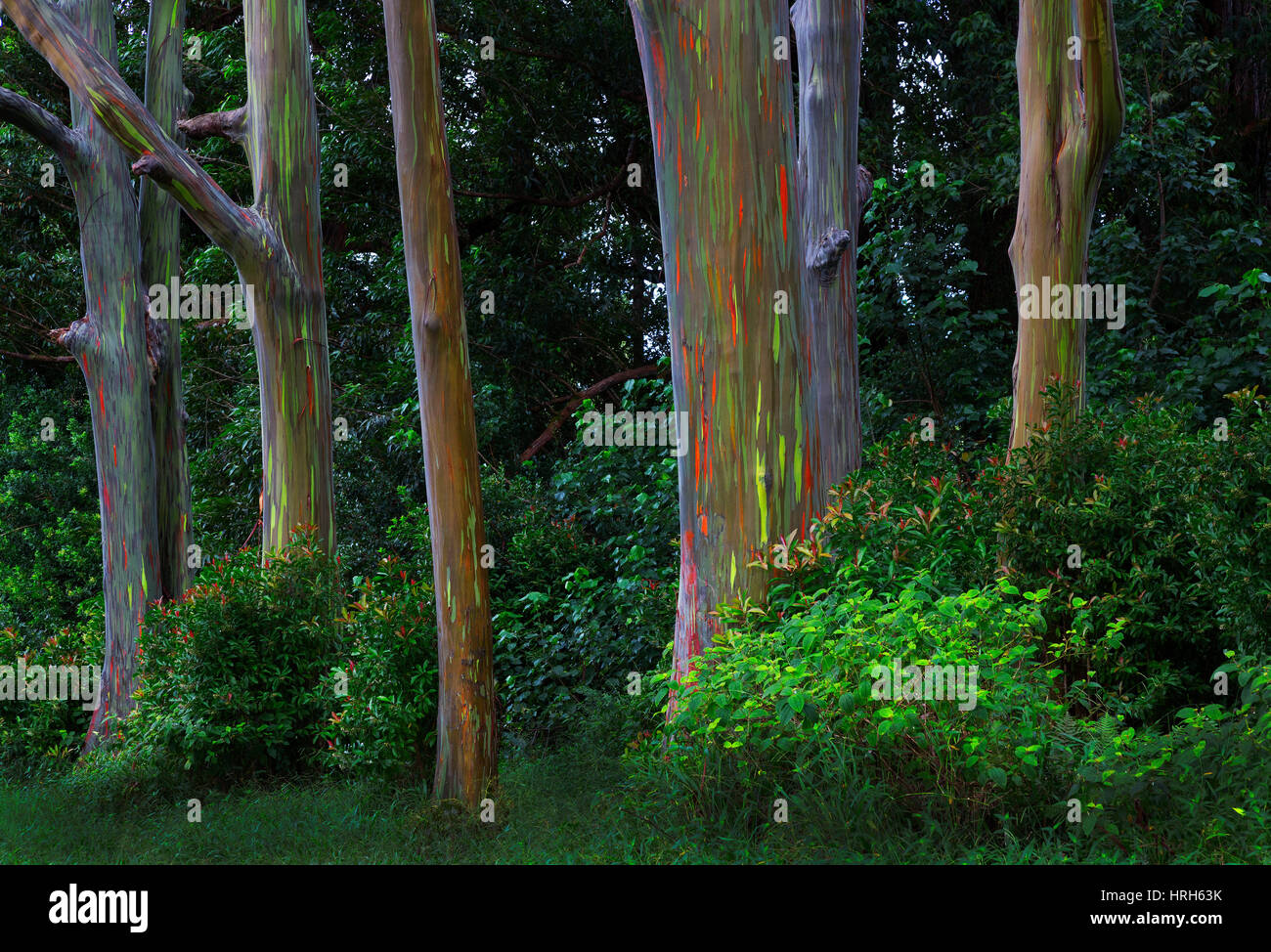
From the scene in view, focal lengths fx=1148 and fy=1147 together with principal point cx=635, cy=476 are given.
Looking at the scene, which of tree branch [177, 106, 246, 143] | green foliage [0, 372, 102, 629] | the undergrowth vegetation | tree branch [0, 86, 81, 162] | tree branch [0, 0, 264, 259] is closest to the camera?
the undergrowth vegetation

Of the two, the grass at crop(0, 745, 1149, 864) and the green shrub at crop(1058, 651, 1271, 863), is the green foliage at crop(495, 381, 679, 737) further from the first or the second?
the green shrub at crop(1058, 651, 1271, 863)

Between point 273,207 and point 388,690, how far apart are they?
4411 millimetres

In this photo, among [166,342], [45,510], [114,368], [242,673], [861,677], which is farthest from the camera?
[45,510]

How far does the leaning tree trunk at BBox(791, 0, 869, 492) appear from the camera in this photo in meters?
9.05

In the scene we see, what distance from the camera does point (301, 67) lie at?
953cm

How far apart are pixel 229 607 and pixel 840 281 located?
5266mm

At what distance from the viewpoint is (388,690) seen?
6730 mm

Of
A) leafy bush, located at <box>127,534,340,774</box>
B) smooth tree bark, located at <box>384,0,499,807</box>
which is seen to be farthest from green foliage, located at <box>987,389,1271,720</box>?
leafy bush, located at <box>127,534,340,774</box>

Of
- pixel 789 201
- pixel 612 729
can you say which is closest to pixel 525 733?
pixel 612 729

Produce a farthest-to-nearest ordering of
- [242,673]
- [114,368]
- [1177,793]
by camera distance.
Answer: [114,368], [242,673], [1177,793]

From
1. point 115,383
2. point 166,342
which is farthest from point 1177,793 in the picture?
point 166,342

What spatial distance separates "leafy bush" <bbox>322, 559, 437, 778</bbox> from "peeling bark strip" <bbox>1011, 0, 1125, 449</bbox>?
154 inches

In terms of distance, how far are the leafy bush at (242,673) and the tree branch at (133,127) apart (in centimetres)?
260

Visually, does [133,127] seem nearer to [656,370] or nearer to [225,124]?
[225,124]
